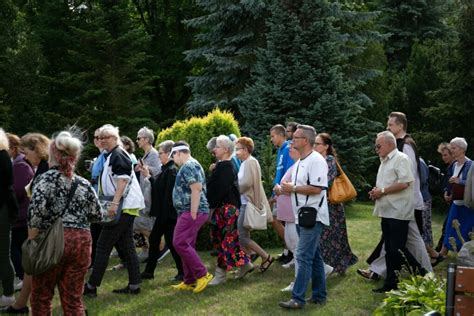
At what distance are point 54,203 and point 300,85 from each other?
1395 cm

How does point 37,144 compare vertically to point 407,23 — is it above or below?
below

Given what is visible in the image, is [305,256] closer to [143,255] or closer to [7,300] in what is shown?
[7,300]

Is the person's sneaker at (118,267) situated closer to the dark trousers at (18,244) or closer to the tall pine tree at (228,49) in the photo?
the dark trousers at (18,244)

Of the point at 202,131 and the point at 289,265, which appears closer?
the point at 289,265

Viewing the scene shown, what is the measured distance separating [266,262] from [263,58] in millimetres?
10833

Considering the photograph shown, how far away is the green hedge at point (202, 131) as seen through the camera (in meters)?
12.5

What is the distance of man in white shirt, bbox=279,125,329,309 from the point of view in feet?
24.2

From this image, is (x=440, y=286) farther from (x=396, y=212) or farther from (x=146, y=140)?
(x=146, y=140)

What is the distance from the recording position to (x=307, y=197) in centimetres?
740

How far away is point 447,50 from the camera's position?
21.3m

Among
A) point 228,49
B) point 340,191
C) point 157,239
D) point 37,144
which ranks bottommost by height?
point 157,239

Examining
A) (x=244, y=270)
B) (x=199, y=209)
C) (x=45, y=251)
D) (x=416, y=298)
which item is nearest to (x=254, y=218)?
(x=244, y=270)

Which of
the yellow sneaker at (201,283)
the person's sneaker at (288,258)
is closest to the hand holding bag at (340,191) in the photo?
the person's sneaker at (288,258)

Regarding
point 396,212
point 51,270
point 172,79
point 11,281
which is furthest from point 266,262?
point 172,79
